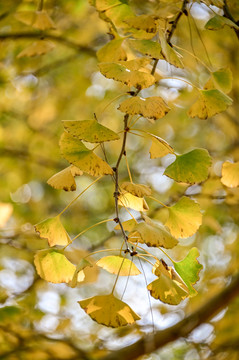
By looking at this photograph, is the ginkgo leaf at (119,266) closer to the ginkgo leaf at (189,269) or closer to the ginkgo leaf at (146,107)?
the ginkgo leaf at (189,269)

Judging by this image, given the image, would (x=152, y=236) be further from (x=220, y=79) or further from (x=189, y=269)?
(x=220, y=79)

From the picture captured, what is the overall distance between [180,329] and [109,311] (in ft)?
1.94

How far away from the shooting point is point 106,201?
1933mm

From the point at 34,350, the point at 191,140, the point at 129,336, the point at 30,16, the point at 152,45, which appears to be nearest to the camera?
the point at 152,45

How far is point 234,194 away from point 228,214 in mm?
214

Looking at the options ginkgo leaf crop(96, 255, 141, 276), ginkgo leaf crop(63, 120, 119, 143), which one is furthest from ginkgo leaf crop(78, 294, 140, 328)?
ginkgo leaf crop(63, 120, 119, 143)

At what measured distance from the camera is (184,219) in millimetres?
605

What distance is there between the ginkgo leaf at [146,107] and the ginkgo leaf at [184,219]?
160mm

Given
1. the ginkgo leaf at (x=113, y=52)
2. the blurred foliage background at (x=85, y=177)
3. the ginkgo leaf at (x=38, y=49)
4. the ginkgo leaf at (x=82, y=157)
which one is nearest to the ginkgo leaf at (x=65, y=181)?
the ginkgo leaf at (x=82, y=157)

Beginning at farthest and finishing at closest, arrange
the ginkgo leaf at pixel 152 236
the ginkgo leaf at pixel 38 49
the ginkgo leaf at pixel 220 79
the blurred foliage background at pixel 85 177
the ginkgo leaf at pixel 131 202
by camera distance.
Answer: the blurred foliage background at pixel 85 177, the ginkgo leaf at pixel 38 49, the ginkgo leaf at pixel 220 79, the ginkgo leaf at pixel 131 202, the ginkgo leaf at pixel 152 236

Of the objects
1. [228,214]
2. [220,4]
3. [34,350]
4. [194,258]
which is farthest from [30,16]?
[228,214]

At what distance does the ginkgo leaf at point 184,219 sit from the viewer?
599mm

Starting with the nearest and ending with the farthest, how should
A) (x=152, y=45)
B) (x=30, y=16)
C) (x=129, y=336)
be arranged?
1. (x=152, y=45)
2. (x=30, y=16)
3. (x=129, y=336)

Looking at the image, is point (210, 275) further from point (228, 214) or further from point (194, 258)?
point (194, 258)
